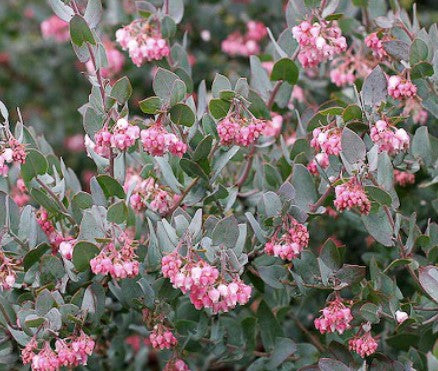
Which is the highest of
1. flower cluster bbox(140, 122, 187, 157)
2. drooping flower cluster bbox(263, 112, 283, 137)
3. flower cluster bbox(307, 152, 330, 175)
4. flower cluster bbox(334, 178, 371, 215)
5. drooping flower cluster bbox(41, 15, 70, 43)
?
flower cluster bbox(140, 122, 187, 157)

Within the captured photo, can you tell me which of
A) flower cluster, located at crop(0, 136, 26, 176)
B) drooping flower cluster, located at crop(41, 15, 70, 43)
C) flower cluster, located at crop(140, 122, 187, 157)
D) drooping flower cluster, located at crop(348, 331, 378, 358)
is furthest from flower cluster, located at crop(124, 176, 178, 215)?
drooping flower cluster, located at crop(41, 15, 70, 43)

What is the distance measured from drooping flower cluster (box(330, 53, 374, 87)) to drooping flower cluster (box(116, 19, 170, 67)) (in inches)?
20.5

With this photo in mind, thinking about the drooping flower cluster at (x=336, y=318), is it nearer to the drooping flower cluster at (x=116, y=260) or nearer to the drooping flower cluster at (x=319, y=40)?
the drooping flower cluster at (x=116, y=260)

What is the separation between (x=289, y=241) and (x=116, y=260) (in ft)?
1.30

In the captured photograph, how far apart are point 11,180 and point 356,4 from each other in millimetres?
1131

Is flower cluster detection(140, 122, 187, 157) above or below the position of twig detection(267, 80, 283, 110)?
above

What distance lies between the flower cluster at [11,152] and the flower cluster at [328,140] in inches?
25.7

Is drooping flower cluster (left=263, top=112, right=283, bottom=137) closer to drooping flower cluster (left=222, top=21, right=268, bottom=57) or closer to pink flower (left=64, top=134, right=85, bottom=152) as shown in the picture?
drooping flower cluster (left=222, top=21, right=268, bottom=57)

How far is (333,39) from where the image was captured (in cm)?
195

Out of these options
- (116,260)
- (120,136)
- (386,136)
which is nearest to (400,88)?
(386,136)

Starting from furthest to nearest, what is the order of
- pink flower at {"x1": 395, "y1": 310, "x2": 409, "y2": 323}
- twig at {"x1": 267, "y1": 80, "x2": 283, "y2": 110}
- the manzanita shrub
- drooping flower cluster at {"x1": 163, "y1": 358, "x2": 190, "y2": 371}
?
twig at {"x1": 267, "y1": 80, "x2": 283, "y2": 110}
drooping flower cluster at {"x1": 163, "y1": 358, "x2": 190, "y2": 371}
pink flower at {"x1": 395, "y1": 310, "x2": 409, "y2": 323}
the manzanita shrub

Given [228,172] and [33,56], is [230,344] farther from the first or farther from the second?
[33,56]

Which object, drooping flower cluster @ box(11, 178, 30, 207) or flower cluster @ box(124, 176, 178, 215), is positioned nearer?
flower cluster @ box(124, 176, 178, 215)

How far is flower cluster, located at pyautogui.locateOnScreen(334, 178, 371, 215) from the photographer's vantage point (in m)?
1.68
